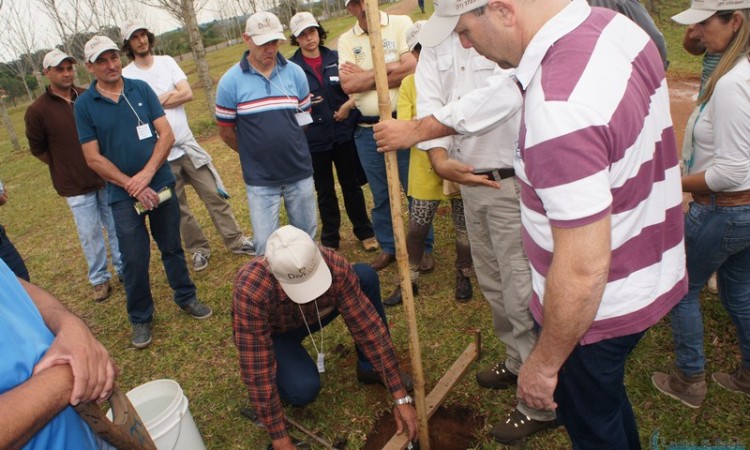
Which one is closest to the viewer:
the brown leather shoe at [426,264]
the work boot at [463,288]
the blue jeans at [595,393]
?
the blue jeans at [595,393]

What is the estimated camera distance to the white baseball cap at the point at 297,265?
2379mm

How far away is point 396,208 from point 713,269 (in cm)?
167

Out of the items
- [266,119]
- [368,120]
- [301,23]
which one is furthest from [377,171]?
[301,23]

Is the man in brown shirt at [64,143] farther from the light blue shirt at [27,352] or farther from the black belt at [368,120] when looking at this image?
the light blue shirt at [27,352]

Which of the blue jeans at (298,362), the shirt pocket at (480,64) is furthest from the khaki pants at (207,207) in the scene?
the shirt pocket at (480,64)

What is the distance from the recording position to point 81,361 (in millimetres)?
1460

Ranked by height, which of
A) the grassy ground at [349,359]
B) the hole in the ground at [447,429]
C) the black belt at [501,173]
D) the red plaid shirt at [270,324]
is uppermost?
the black belt at [501,173]

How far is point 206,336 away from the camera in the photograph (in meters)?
4.29

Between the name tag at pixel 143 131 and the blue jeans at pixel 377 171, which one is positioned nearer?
the name tag at pixel 143 131

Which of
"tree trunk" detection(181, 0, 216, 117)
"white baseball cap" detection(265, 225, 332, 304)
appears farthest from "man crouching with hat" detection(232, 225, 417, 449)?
"tree trunk" detection(181, 0, 216, 117)

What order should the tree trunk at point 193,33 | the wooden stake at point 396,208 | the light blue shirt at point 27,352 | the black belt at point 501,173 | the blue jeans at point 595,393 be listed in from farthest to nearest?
1. the tree trunk at point 193,33
2. the black belt at point 501,173
3. the wooden stake at point 396,208
4. the blue jeans at point 595,393
5. the light blue shirt at point 27,352

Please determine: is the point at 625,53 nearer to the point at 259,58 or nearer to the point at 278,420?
the point at 278,420

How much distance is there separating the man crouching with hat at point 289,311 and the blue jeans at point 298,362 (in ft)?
0.11

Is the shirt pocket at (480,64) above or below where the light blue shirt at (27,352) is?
above
